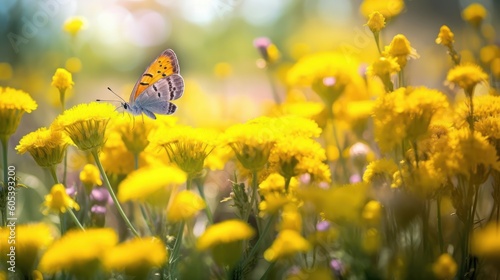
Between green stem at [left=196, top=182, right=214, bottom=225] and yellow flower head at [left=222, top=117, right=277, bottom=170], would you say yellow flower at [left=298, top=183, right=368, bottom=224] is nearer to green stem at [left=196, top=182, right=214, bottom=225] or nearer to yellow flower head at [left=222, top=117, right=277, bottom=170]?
yellow flower head at [left=222, top=117, right=277, bottom=170]

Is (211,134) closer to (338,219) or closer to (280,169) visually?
(280,169)

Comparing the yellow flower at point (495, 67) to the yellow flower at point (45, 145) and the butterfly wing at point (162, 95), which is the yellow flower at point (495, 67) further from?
the yellow flower at point (45, 145)

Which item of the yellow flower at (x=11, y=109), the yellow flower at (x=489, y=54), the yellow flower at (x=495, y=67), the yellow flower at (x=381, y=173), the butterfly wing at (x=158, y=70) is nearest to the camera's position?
the yellow flower at (x=381, y=173)

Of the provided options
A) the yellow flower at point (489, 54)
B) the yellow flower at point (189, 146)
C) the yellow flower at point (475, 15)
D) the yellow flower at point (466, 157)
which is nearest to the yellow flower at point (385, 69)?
the yellow flower at point (466, 157)

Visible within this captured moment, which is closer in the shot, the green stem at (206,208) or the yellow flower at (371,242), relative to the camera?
the yellow flower at (371,242)

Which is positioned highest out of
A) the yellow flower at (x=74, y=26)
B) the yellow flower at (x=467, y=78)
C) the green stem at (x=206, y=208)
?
the yellow flower at (x=74, y=26)

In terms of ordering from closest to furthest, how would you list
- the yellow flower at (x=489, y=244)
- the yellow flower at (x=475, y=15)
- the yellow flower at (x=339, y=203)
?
the yellow flower at (x=489, y=244)
the yellow flower at (x=339, y=203)
the yellow flower at (x=475, y=15)

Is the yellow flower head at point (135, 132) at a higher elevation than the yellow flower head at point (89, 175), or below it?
higher

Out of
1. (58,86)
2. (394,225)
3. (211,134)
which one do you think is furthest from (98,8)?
(394,225)
